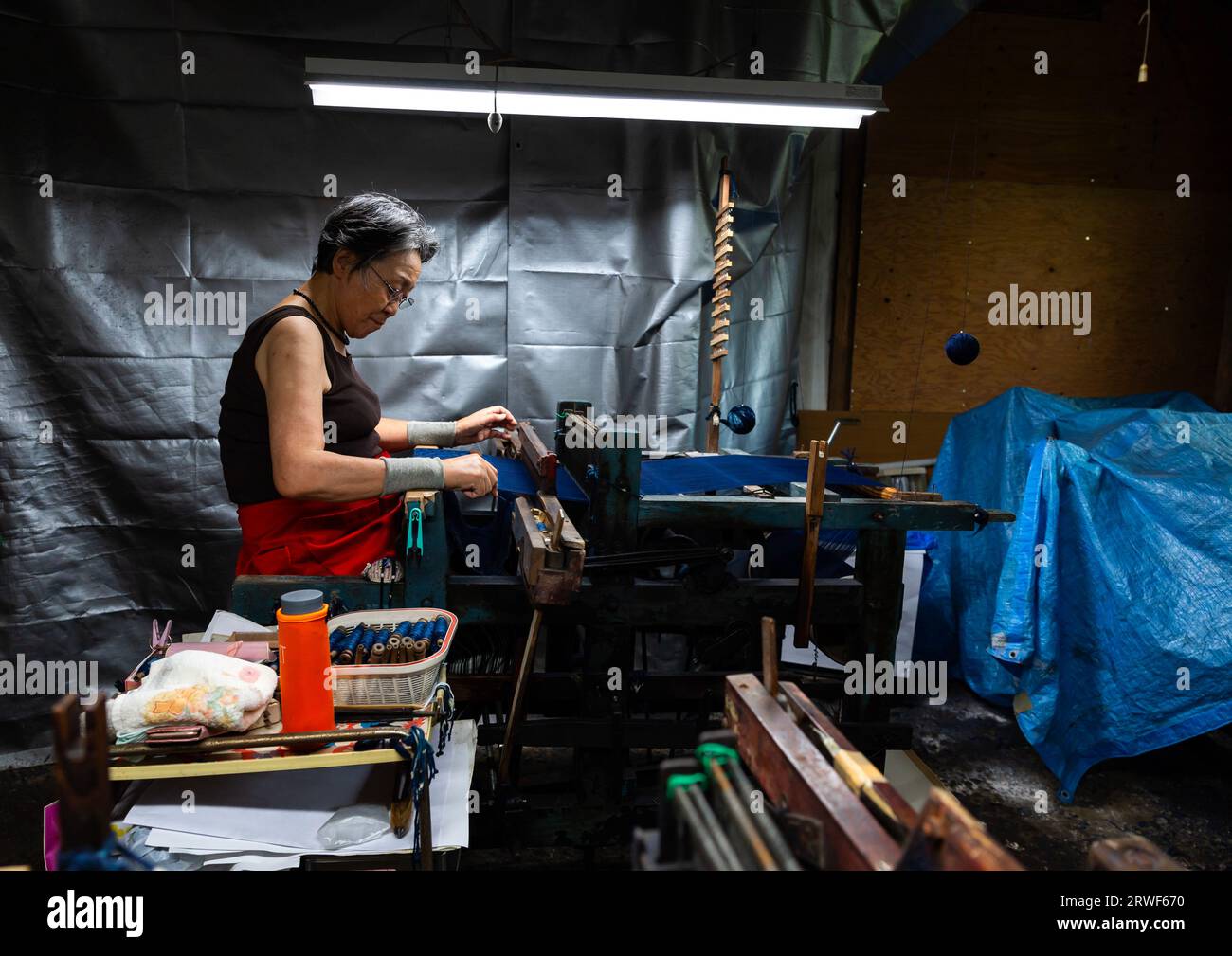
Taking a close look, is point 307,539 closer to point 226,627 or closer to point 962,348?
point 226,627

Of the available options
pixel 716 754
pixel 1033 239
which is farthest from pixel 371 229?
pixel 1033 239

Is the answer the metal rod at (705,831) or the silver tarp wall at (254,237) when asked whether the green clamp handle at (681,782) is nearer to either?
the metal rod at (705,831)

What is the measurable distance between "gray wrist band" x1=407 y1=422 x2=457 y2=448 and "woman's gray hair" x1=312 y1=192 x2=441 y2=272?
80 cm

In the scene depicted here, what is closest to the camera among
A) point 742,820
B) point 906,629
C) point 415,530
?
point 742,820

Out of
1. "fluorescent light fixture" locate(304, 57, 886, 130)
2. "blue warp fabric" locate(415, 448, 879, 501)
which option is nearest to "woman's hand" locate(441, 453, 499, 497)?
"blue warp fabric" locate(415, 448, 879, 501)

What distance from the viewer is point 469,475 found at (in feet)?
6.48

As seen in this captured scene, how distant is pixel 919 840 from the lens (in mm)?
646

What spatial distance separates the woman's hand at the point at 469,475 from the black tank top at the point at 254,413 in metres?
0.33

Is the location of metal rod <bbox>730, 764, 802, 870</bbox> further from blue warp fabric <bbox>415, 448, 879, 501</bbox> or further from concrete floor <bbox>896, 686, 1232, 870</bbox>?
concrete floor <bbox>896, 686, 1232, 870</bbox>

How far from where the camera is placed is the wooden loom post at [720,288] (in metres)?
3.38

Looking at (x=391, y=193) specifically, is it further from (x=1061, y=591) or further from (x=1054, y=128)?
(x=1054, y=128)

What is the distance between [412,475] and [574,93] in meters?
1.44

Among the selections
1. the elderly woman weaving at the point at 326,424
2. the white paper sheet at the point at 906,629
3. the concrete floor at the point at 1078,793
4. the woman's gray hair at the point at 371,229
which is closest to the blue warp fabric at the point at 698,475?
the elderly woman weaving at the point at 326,424
